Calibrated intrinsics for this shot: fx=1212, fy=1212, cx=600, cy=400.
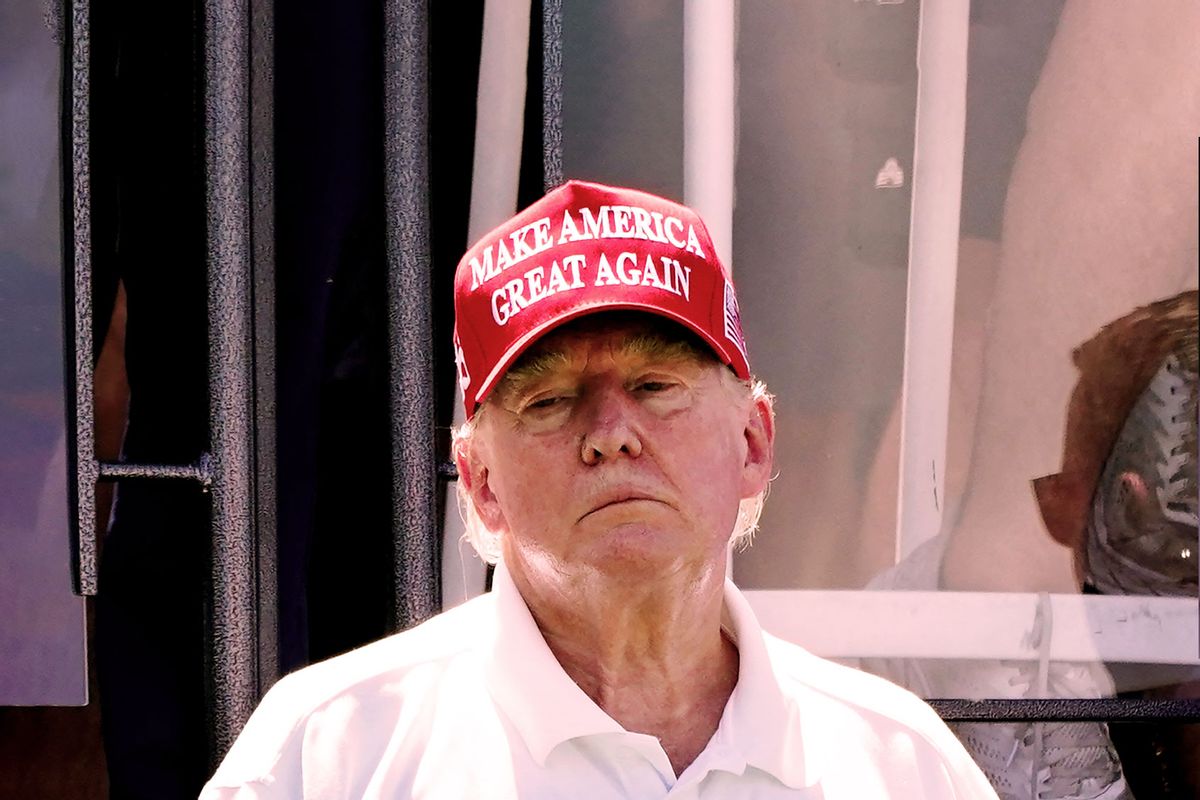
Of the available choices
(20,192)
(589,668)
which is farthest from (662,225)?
(20,192)

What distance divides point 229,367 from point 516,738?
725mm

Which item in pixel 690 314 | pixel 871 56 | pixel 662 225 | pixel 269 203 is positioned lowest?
pixel 690 314

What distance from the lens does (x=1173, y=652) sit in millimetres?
1914

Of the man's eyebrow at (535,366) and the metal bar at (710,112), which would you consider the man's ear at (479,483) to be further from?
the metal bar at (710,112)

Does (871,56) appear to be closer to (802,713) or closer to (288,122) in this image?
(288,122)

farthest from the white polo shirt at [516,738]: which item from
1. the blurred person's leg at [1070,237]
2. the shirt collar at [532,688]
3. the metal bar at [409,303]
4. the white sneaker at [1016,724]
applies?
the blurred person's leg at [1070,237]

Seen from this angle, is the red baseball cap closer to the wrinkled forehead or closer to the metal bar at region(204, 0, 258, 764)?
the wrinkled forehead

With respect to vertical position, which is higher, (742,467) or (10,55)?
(10,55)

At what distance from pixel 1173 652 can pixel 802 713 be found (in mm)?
808

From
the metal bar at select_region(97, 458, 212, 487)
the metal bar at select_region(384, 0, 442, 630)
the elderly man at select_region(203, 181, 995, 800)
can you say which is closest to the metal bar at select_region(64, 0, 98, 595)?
the metal bar at select_region(97, 458, 212, 487)

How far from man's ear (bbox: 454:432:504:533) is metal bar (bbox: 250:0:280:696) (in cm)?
44

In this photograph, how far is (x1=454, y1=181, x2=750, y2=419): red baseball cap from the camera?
1.33 metres

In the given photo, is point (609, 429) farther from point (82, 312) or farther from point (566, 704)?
point (82, 312)

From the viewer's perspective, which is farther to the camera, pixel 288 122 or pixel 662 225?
pixel 288 122
